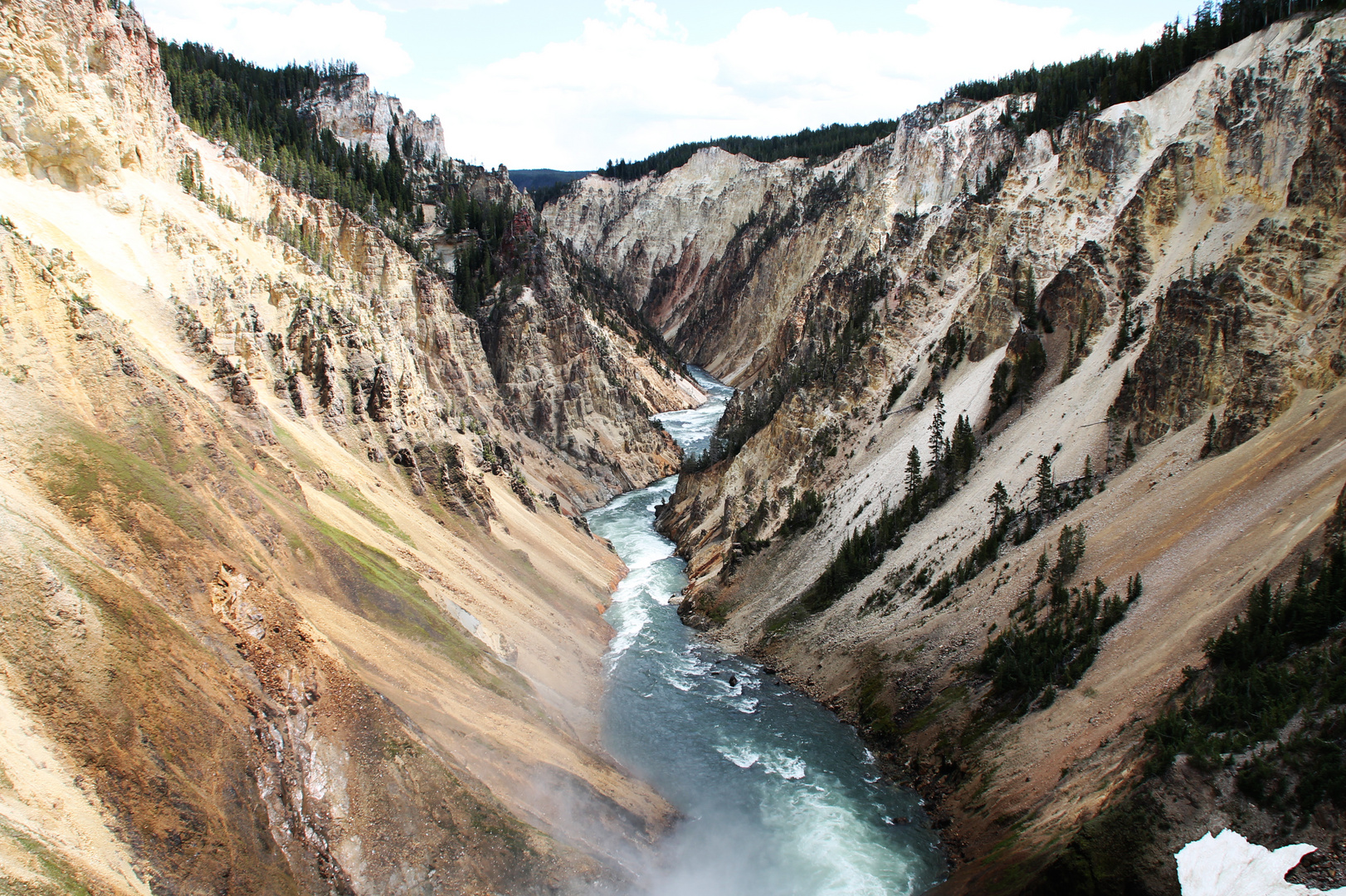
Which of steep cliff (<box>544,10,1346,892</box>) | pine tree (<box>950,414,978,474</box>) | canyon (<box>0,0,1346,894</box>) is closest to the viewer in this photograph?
canyon (<box>0,0,1346,894</box>)

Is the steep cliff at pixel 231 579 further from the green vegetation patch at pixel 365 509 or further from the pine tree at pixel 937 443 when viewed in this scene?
the pine tree at pixel 937 443

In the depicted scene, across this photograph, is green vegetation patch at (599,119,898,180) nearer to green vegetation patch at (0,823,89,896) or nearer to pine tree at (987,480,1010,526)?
pine tree at (987,480,1010,526)

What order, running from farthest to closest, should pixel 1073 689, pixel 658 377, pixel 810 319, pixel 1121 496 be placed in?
pixel 658 377 < pixel 810 319 < pixel 1121 496 < pixel 1073 689

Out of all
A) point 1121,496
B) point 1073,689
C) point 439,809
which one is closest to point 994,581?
point 1121,496

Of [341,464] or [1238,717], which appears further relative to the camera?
[341,464]

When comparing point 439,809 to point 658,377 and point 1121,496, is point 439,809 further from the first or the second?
point 658,377

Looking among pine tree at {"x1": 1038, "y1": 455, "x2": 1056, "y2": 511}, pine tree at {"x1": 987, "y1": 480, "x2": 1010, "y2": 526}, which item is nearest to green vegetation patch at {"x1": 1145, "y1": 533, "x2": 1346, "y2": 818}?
pine tree at {"x1": 1038, "y1": 455, "x2": 1056, "y2": 511}

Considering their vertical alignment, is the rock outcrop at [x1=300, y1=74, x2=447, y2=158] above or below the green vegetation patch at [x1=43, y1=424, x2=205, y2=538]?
above
